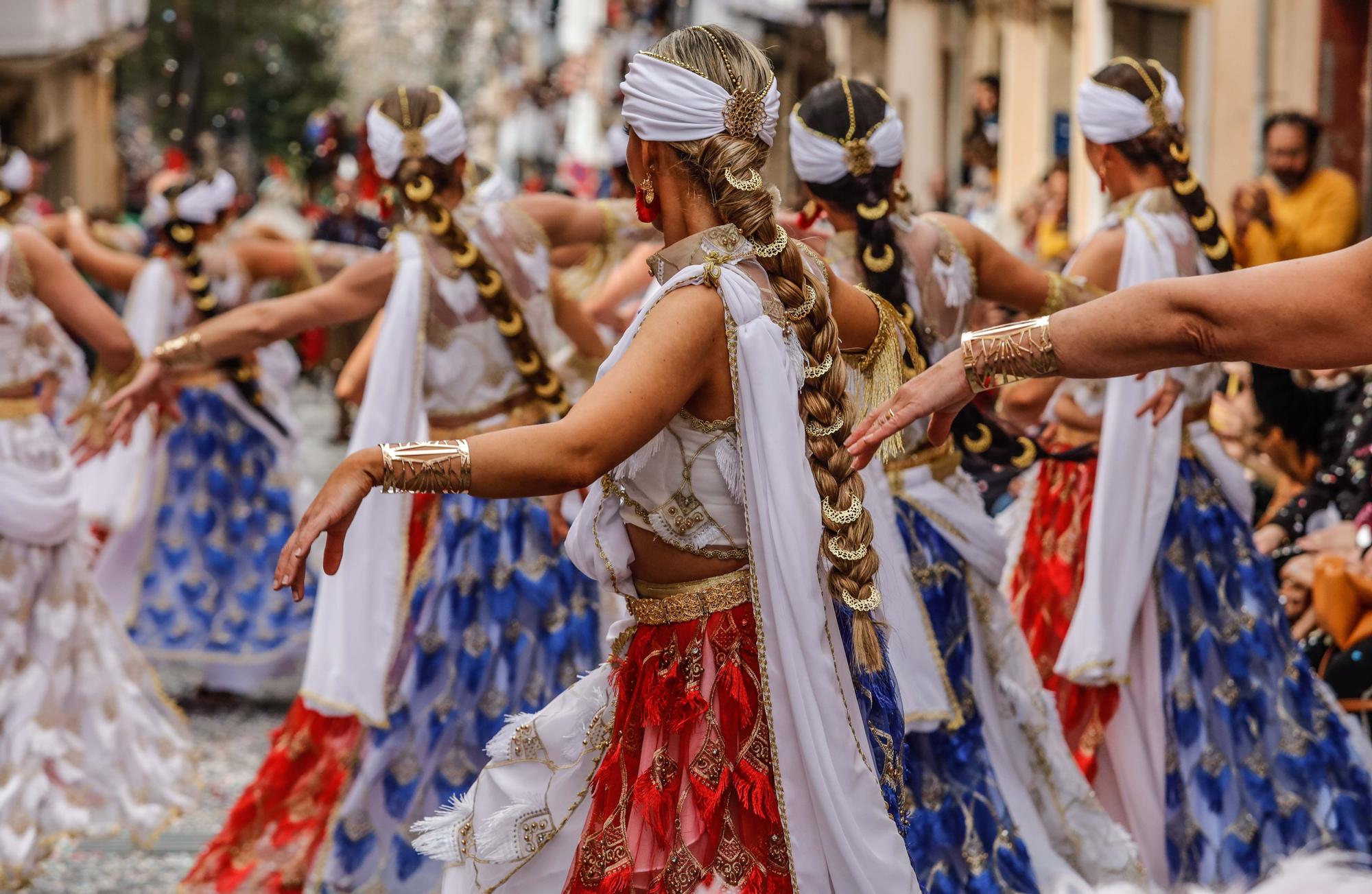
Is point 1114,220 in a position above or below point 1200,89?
below

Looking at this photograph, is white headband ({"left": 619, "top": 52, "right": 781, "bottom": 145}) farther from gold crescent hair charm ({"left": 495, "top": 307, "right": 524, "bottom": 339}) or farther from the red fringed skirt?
gold crescent hair charm ({"left": 495, "top": 307, "right": 524, "bottom": 339})

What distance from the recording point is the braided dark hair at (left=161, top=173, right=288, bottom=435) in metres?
8.27

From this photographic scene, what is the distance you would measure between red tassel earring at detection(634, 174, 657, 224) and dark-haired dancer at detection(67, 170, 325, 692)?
17.4ft

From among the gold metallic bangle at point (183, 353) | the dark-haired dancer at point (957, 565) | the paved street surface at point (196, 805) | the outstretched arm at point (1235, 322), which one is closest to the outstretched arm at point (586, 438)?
the outstretched arm at point (1235, 322)

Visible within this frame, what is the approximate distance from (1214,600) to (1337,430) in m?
1.65

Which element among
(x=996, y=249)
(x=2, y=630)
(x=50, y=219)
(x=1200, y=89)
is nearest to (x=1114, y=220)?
(x=996, y=249)

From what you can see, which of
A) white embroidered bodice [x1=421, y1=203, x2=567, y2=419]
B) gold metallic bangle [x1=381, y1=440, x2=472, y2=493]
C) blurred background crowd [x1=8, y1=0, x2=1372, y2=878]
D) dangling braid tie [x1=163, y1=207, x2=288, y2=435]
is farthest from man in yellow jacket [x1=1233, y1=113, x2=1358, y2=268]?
gold metallic bangle [x1=381, y1=440, x2=472, y2=493]

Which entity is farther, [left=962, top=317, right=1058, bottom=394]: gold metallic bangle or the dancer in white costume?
the dancer in white costume

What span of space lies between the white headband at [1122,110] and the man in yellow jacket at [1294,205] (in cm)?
438

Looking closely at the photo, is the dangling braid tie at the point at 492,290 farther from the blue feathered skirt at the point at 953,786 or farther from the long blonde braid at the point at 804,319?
the long blonde braid at the point at 804,319

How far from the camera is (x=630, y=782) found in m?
3.10

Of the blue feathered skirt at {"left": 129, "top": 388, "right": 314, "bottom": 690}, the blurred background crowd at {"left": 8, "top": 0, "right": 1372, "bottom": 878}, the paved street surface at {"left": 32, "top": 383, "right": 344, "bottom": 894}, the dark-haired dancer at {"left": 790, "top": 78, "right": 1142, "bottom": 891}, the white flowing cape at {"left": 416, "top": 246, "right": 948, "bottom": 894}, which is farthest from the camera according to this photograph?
the blue feathered skirt at {"left": 129, "top": 388, "right": 314, "bottom": 690}

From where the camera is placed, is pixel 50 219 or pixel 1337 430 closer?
pixel 1337 430

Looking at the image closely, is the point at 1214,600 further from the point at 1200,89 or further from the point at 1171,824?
the point at 1200,89
